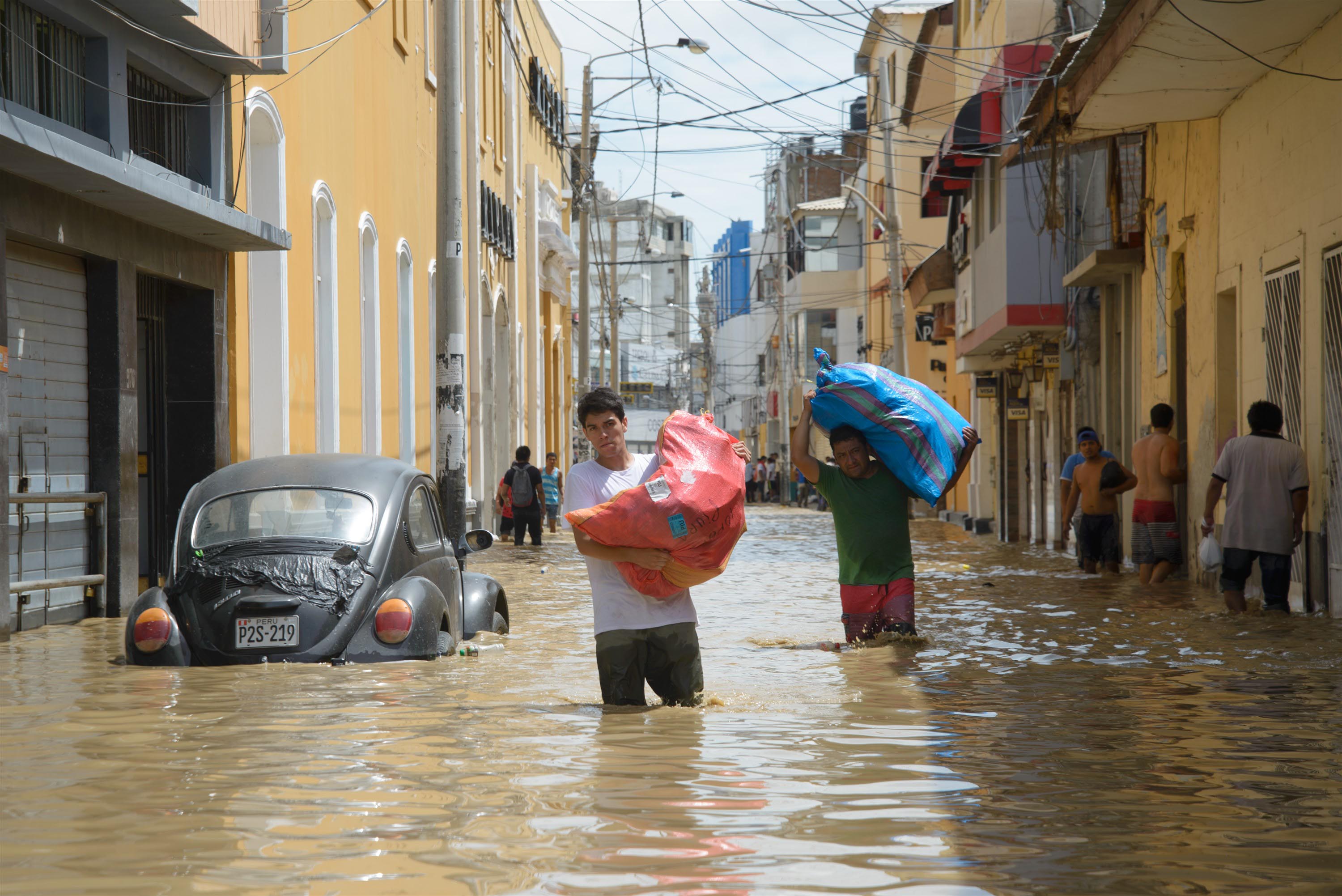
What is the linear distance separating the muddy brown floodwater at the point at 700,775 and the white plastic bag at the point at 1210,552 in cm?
241

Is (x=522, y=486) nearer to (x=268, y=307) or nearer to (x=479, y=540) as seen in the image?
(x=268, y=307)

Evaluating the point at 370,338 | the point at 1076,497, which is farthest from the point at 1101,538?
the point at 370,338

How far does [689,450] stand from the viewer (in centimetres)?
707

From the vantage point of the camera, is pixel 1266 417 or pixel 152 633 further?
pixel 1266 417

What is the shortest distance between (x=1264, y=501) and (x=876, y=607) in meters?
3.82

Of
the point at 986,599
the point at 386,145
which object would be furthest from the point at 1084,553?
the point at 386,145

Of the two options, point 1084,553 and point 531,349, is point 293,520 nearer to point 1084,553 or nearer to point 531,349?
point 1084,553

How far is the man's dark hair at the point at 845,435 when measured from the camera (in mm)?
10172

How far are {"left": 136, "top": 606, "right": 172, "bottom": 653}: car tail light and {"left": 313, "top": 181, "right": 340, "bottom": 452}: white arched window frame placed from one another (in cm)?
1019

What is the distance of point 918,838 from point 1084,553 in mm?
14523

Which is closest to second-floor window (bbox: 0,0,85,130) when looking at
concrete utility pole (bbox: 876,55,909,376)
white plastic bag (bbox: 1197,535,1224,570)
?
white plastic bag (bbox: 1197,535,1224,570)

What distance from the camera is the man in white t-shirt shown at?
22.4ft

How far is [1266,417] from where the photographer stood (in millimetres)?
12422

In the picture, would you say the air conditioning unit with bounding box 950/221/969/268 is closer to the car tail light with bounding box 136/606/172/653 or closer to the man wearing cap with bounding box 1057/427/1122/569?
the man wearing cap with bounding box 1057/427/1122/569
